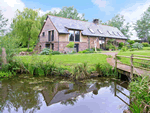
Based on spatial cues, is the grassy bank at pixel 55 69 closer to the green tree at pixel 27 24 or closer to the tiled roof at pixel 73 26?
the tiled roof at pixel 73 26

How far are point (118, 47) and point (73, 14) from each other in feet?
76.5

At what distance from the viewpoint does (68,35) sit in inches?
751

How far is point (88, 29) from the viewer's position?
72.8ft

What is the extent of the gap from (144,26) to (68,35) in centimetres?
2632

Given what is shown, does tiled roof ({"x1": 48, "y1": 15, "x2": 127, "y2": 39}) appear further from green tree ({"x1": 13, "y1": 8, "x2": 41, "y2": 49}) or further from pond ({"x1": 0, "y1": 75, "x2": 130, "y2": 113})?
pond ({"x1": 0, "y1": 75, "x2": 130, "y2": 113})

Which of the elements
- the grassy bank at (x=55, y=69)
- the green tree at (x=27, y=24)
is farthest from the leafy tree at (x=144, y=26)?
the grassy bank at (x=55, y=69)

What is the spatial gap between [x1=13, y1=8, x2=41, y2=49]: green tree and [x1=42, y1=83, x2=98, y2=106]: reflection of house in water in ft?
61.2

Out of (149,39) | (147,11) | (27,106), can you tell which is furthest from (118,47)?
(27,106)

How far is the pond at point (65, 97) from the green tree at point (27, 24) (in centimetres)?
1805

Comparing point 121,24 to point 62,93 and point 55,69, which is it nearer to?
point 55,69

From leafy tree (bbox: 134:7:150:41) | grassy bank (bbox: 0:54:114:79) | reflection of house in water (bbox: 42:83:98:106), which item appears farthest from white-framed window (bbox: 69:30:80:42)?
leafy tree (bbox: 134:7:150:41)

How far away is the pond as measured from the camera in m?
3.86

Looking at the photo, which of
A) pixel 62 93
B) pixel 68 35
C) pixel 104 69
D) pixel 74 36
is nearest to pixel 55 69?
pixel 62 93

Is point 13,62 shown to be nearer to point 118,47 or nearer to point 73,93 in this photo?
point 73,93
